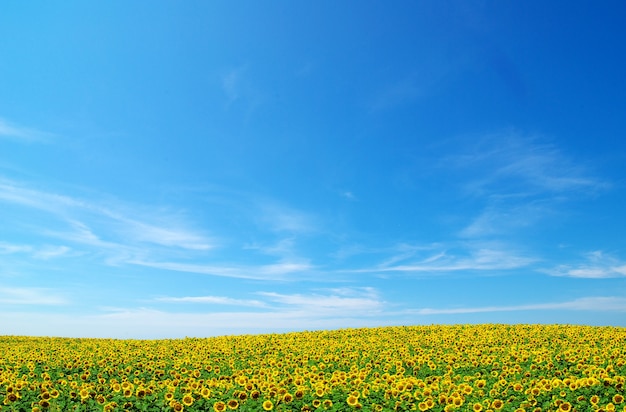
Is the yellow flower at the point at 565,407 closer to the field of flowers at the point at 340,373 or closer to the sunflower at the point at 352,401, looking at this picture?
the field of flowers at the point at 340,373

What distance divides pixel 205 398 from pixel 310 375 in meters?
3.47

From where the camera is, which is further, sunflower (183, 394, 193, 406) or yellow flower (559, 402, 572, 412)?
sunflower (183, 394, 193, 406)

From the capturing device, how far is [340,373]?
13.8m

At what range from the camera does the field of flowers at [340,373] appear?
11.0 metres

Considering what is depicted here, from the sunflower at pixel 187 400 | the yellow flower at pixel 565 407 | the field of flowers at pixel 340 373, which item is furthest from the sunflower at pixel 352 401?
the yellow flower at pixel 565 407

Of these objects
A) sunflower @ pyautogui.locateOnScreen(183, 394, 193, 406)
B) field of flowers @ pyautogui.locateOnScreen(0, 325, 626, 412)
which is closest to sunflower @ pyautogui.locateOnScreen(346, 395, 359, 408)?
field of flowers @ pyautogui.locateOnScreen(0, 325, 626, 412)

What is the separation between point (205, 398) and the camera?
1146 cm

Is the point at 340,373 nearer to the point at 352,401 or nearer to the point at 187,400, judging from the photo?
the point at 352,401

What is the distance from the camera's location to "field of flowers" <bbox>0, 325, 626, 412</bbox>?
432 inches

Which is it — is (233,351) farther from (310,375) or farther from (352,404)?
(352,404)

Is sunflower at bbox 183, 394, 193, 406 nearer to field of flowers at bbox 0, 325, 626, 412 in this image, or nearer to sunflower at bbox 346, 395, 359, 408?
field of flowers at bbox 0, 325, 626, 412

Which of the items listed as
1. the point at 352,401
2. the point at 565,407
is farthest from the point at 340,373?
the point at 565,407

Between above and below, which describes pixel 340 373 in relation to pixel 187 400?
above

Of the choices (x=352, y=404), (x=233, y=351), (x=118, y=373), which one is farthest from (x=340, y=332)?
(x=352, y=404)
